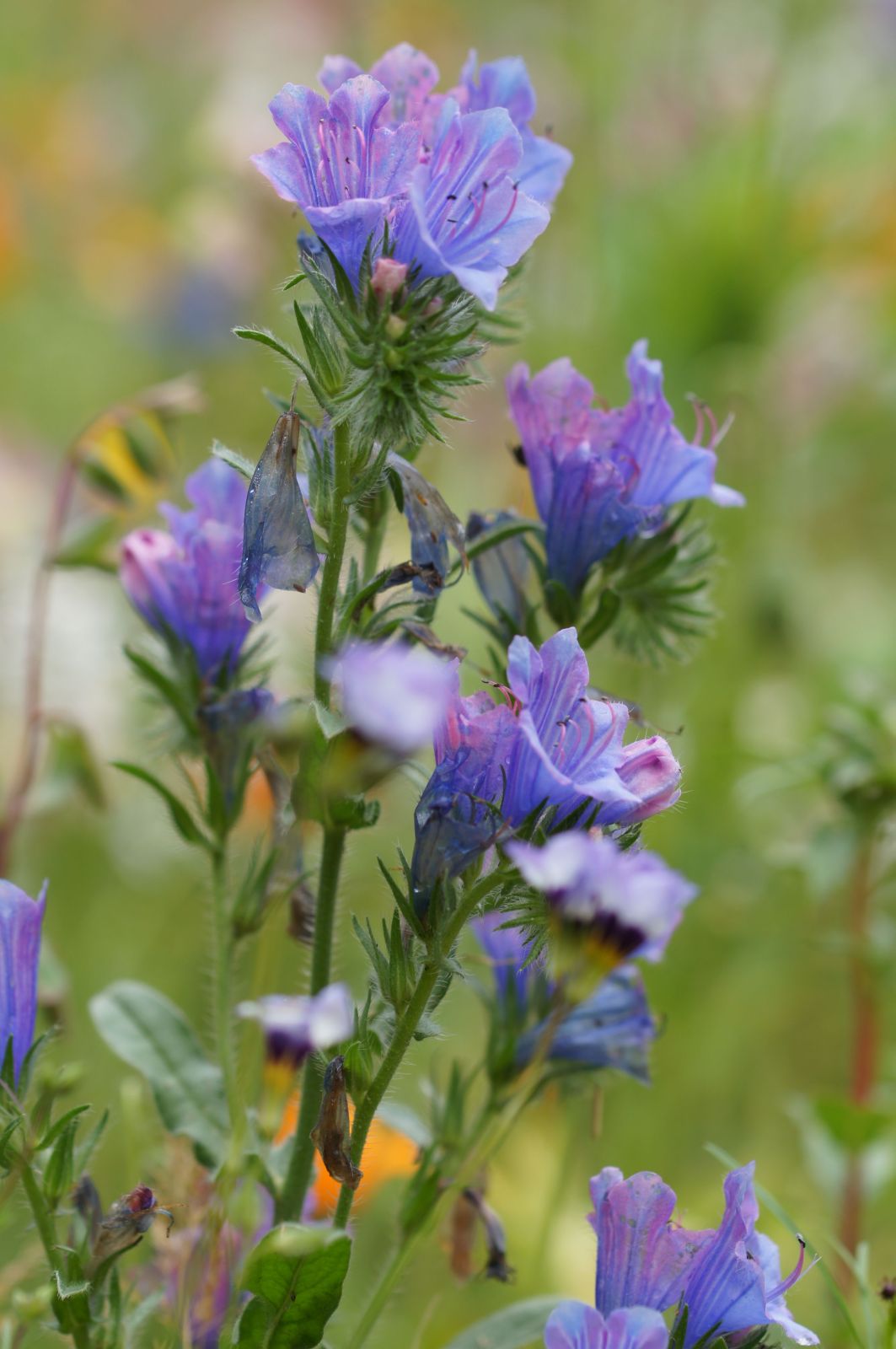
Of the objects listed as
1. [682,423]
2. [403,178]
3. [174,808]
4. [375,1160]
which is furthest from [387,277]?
[682,423]

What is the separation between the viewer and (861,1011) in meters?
1.46

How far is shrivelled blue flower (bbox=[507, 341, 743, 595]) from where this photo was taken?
0.92 metres

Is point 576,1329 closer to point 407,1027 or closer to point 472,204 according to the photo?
point 407,1027

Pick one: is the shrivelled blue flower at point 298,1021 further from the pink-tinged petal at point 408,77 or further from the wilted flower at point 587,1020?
the pink-tinged petal at point 408,77

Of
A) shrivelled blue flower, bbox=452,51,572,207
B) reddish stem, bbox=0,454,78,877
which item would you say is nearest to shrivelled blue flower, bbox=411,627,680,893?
shrivelled blue flower, bbox=452,51,572,207

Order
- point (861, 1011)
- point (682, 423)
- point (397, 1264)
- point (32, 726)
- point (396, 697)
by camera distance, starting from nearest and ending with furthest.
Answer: point (396, 697)
point (397, 1264)
point (32, 726)
point (861, 1011)
point (682, 423)

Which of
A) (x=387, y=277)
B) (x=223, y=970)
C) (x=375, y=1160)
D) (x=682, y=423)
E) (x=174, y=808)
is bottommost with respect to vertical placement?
(x=375, y=1160)

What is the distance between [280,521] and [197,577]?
0.21 metres

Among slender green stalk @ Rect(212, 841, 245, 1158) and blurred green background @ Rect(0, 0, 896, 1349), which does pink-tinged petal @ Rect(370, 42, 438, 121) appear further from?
slender green stalk @ Rect(212, 841, 245, 1158)

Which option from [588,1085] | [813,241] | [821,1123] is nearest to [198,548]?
[588,1085]

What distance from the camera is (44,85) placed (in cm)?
416

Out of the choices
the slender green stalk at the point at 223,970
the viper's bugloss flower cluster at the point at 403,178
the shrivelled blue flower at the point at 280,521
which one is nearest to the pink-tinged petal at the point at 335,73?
the viper's bugloss flower cluster at the point at 403,178

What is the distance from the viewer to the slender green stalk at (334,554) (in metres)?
0.76

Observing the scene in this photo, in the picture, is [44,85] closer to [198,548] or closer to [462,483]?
[462,483]
